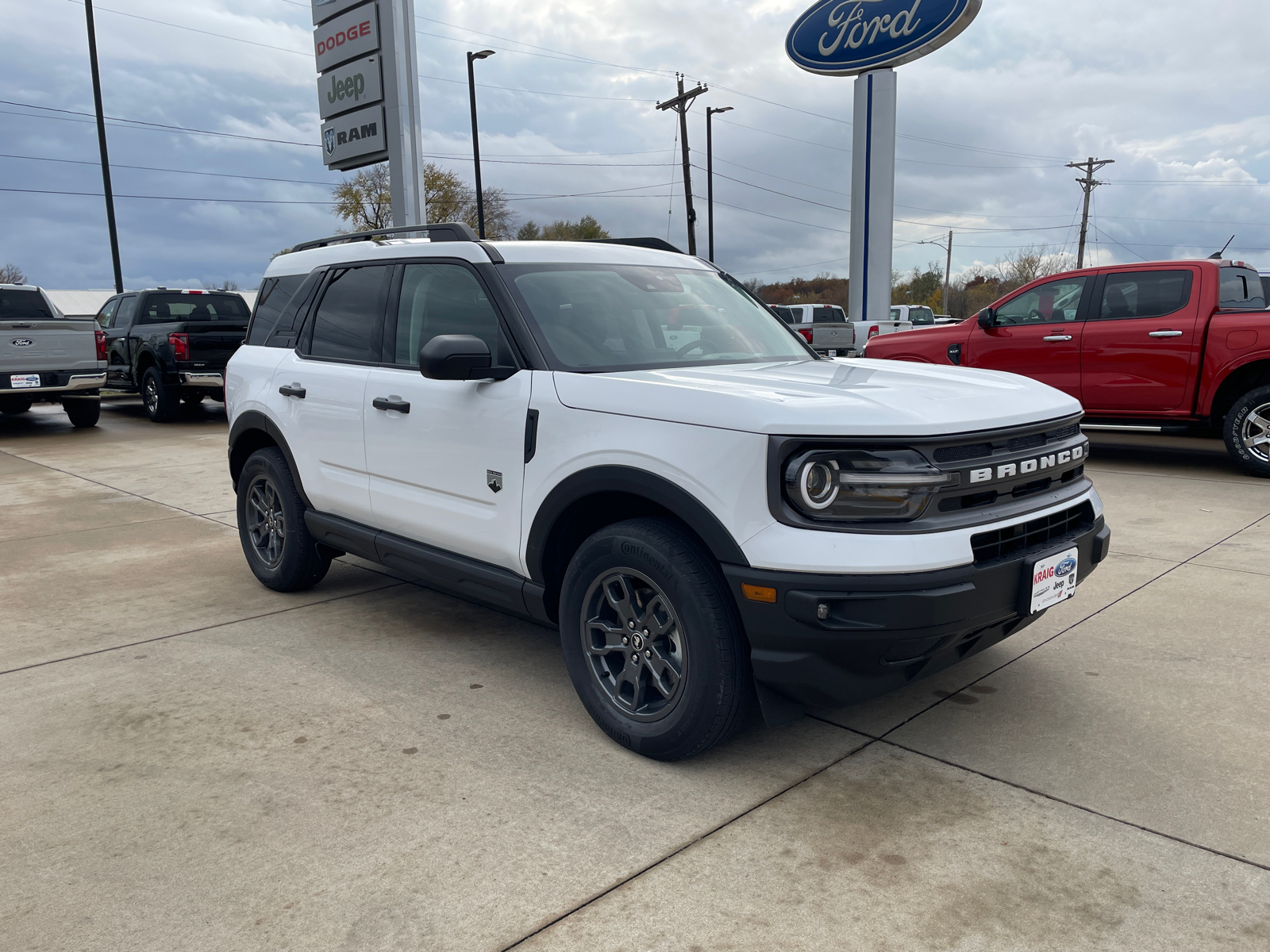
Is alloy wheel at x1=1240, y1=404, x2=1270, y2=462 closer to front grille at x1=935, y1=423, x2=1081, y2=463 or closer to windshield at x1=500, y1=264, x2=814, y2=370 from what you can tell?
windshield at x1=500, y1=264, x2=814, y2=370

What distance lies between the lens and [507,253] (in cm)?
388

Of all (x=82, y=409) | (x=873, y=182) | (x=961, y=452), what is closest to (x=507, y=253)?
(x=961, y=452)

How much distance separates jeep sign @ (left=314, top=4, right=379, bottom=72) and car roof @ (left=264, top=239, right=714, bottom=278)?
8.23 metres

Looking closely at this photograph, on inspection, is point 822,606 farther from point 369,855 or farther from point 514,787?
point 369,855

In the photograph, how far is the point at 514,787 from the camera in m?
3.02

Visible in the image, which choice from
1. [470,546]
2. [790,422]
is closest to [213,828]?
[470,546]

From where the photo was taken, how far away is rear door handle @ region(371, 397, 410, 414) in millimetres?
3982

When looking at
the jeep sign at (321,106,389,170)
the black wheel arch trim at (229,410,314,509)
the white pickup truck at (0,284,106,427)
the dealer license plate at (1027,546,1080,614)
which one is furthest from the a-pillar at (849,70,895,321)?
the dealer license plate at (1027,546,1080,614)

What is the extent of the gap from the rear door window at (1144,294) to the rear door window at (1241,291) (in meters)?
0.31

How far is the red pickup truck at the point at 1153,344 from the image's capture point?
8.18m

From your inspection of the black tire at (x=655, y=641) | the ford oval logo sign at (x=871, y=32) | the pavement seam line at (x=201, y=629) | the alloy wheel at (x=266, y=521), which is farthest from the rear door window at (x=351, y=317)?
the ford oval logo sign at (x=871, y=32)

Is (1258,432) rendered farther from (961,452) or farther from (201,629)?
(201,629)

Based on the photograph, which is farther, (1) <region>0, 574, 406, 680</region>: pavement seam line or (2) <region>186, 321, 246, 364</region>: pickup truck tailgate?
(2) <region>186, 321, 246, 364</region>: pickup truck tailgate

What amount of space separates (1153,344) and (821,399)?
7.20 m
